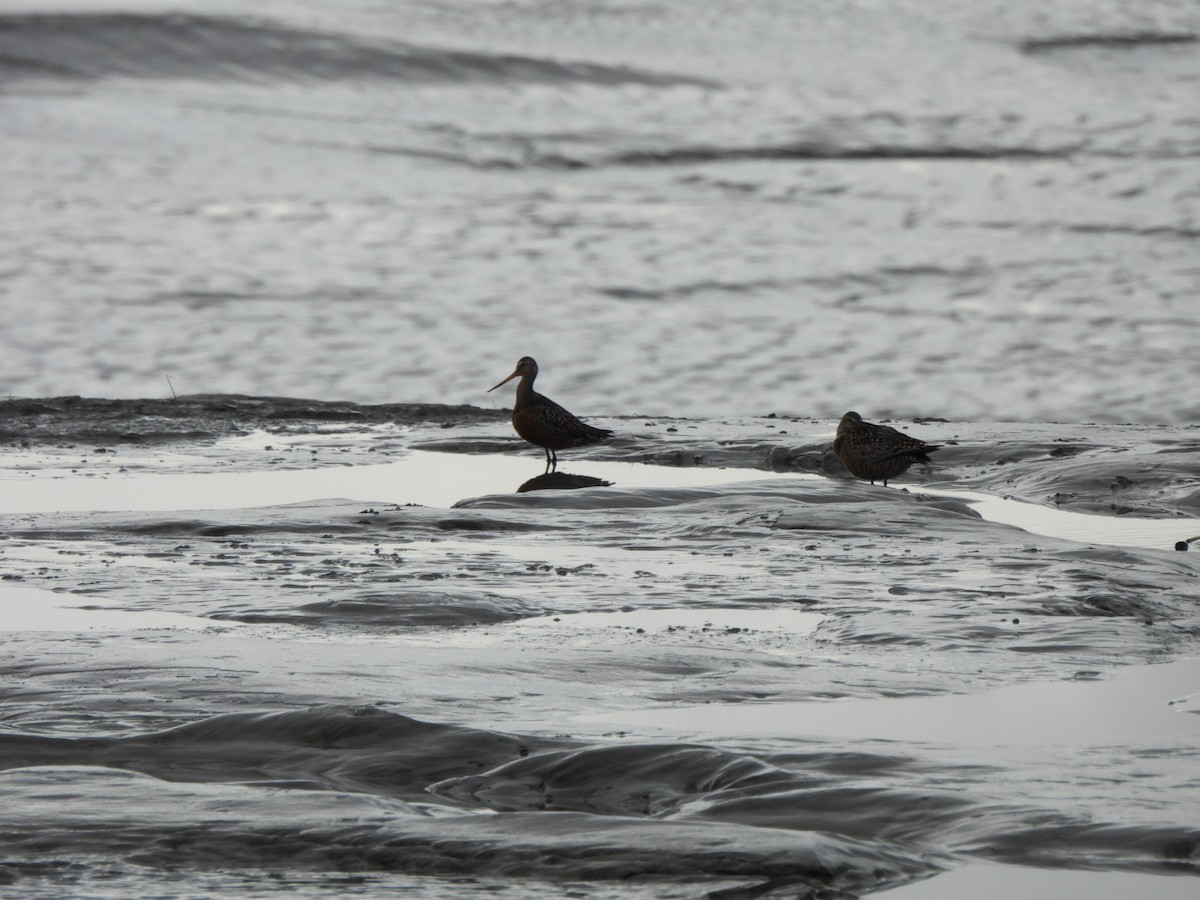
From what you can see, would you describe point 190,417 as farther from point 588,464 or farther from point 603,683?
point 603,683

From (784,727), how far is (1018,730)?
0.68 meters

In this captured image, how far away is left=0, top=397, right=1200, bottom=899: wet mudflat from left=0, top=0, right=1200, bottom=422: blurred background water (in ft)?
14.9

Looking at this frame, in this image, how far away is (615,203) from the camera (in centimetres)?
2152

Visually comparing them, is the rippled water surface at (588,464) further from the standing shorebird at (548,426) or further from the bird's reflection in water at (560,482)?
the standing shorebird at (548,426)

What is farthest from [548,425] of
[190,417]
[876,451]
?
[190,417]

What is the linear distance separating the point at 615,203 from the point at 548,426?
411 inches

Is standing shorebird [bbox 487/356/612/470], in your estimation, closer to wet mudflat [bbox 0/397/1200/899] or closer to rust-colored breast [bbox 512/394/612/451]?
rust-colored breast [bbox 512/394/612/451]

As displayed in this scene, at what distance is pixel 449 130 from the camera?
80.1 ft

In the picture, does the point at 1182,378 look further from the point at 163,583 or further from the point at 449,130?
the point at 449,130

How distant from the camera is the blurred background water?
1522 centimetres

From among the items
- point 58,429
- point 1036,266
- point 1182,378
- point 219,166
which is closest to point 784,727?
point 58,429

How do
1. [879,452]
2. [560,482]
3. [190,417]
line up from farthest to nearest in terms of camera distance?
1. [190,417]
2. [560,482]
3. [879,452]

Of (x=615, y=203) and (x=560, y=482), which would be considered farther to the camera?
(x=615, y=203)

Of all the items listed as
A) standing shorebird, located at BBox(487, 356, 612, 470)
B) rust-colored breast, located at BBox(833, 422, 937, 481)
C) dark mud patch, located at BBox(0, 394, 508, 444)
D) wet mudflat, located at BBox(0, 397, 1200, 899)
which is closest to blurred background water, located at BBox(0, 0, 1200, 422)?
dark mud patch, located at BBox(0, 394, 508, 444)
